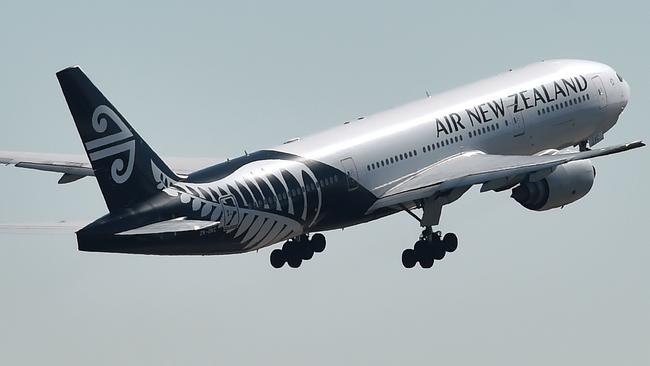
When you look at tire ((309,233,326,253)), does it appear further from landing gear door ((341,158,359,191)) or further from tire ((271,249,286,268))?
landing gear door ((341,158,359,191))

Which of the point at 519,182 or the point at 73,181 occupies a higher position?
the point at 73,181

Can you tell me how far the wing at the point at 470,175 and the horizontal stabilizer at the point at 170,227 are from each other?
Result: 9683 mm

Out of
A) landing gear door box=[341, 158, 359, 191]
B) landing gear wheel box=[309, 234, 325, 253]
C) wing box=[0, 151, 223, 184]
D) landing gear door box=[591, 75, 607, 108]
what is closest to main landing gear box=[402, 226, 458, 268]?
landing gear wheel box=[309, 234, 325, 253]

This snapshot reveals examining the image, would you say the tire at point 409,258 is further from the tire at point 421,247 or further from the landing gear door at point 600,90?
the landing gear door at point 600,90

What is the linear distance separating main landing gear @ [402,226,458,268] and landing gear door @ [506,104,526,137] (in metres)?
5.58

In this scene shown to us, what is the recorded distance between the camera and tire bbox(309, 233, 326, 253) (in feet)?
271

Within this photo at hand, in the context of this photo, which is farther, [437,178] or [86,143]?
[437,178]

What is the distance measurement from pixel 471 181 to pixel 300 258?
820 cm

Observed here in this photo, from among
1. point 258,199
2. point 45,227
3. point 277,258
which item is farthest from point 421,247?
point 45,227

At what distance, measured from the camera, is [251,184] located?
74312 millimetres

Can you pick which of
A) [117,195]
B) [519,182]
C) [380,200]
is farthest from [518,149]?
[117,195]

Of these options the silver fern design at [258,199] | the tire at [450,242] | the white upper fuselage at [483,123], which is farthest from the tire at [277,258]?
the tire at [450,242]

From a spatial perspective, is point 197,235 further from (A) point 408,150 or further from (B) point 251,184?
(A) point 408,150

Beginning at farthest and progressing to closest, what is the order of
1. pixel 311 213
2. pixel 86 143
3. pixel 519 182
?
1. pixel 519 182
2. pixel 311 213
3. pixel 86 143
